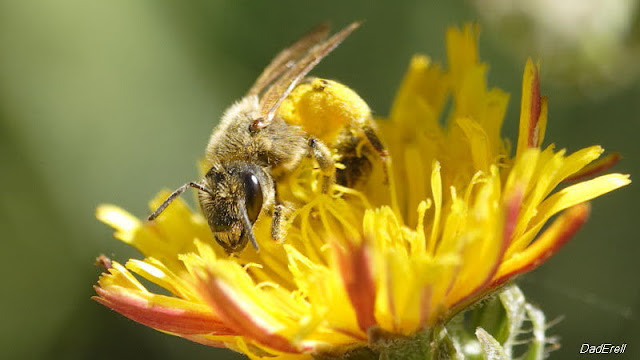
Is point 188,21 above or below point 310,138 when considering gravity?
above

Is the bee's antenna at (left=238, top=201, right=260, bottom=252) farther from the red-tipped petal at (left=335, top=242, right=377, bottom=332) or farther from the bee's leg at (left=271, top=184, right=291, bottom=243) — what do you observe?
the red-tipped petal at (left=335, top=242, right=377, bottom=332)

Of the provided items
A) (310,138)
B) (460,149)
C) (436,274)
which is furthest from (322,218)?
(436,274)

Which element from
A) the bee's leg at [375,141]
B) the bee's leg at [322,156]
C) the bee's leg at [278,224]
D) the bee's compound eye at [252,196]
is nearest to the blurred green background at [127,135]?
the bee's leg at [375,141]

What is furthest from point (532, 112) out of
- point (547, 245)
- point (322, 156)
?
point (322, 156)

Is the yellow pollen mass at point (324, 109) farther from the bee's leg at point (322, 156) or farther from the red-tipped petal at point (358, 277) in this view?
the red-tipped petal at point (358, 277)

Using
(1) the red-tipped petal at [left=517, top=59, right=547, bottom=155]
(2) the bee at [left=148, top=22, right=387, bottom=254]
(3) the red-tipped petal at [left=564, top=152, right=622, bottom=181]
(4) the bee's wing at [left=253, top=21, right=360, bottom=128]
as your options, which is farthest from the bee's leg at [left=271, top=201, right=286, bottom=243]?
(3) the red-tipped petal at [left=564, top=152, right=622, bottom=181]

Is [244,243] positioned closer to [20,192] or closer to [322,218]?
[322,218]
